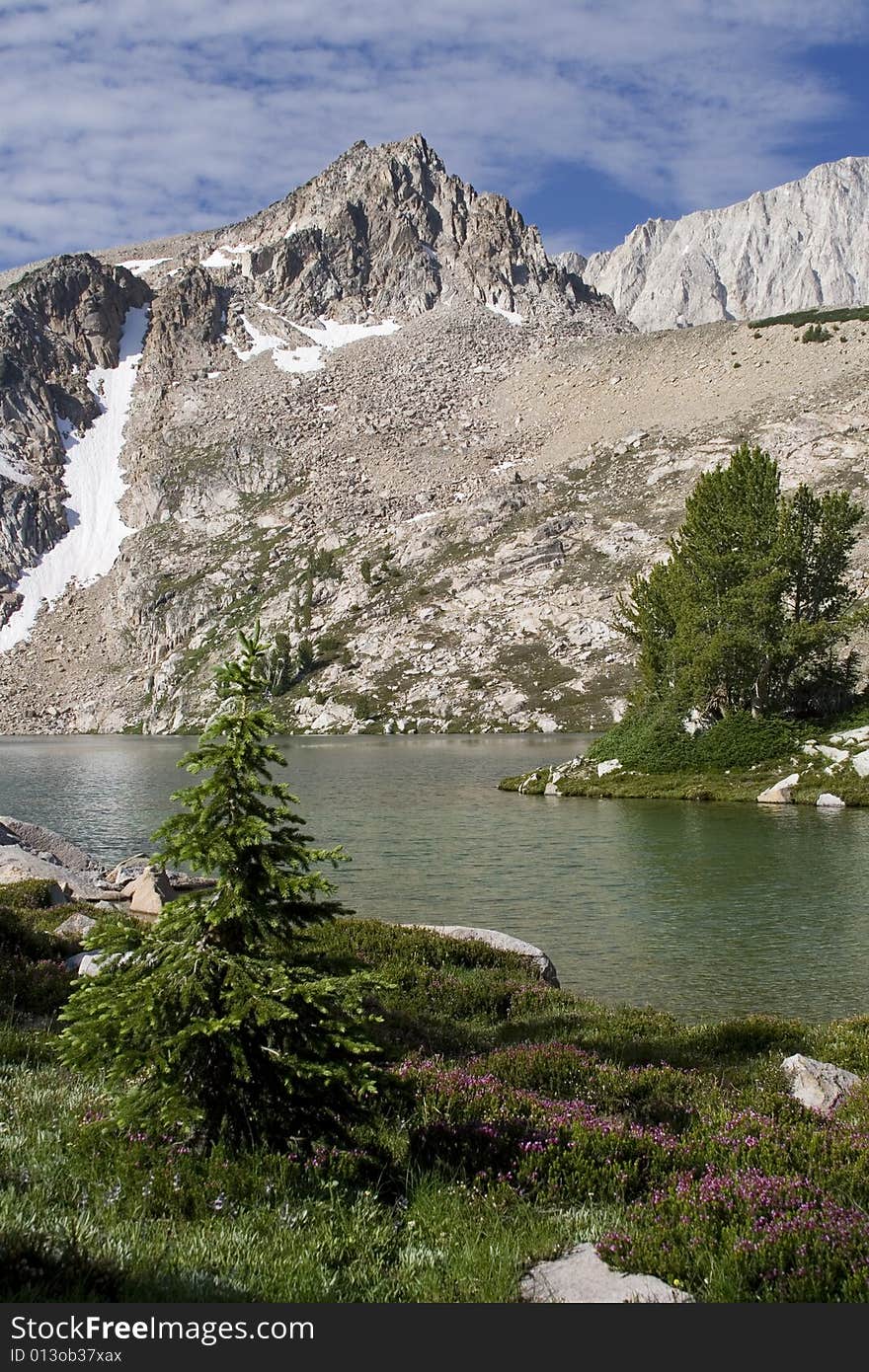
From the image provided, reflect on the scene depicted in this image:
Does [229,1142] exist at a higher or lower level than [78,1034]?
lower

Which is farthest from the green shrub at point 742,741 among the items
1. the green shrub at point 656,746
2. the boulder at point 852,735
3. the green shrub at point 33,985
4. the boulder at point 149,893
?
the green shrub at point 33,985

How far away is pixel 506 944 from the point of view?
1596 cm

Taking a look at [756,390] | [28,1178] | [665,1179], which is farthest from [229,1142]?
[756,390]

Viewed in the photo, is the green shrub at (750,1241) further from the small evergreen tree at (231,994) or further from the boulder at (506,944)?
the boulder at (506,944)

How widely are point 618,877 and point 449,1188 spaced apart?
65.5ft

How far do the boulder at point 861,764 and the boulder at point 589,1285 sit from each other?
3969 centimetres

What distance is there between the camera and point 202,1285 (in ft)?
14.8

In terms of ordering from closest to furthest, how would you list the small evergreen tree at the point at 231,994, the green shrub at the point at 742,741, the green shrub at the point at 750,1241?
the green shrub at the point at 750,1241
the small evergreen tree at the point at 231,994
the green shrub at the point at 742,741

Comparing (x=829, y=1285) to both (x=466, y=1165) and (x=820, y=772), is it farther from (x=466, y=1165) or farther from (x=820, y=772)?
(x=820, y=772)

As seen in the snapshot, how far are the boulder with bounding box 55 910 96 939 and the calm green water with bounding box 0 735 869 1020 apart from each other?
742 centimetres

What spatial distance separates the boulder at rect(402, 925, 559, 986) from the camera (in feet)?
50.6

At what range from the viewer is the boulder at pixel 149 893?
69.0 ft

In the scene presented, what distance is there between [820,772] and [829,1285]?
133 ft

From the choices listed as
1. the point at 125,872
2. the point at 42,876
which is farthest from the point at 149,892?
the point at 125,872
